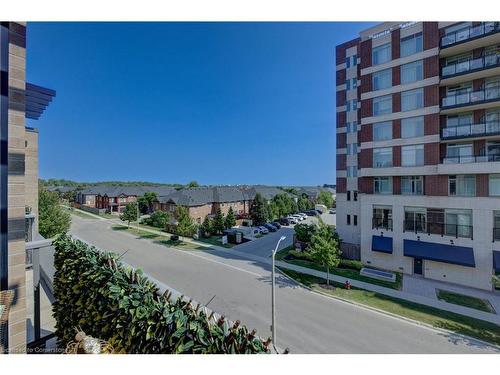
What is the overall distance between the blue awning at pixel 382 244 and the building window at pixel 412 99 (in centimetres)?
972

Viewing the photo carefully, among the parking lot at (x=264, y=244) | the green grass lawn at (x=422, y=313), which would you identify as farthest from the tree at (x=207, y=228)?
the green grass lawn at (x=422, y=313)

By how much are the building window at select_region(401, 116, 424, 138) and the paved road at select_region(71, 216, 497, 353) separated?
1273 centimetres

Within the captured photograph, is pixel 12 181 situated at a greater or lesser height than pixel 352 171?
lesser

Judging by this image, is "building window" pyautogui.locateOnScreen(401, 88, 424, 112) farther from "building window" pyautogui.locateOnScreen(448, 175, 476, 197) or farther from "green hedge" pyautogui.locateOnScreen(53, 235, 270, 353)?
"green hedge" pyautogui.locateOnScreen(53, 235, 270, 353)

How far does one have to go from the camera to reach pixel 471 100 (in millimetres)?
15266

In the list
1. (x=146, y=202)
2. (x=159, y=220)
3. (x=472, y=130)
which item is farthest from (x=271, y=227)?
(x=146, y=202)

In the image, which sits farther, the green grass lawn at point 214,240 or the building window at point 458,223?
the green grass lawn at point 214,240

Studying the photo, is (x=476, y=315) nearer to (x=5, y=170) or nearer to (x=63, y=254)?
(x=63, y=254)

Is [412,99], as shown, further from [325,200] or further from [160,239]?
[325,200]

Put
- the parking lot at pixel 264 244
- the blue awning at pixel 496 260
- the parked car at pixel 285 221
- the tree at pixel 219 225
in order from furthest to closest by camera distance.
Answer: the parked car at pixel 285 221
the tree at pixel 219 225
the parking lot at pixel 264 244
the blue awning at pixel 496 260

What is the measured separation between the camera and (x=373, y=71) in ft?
61.8

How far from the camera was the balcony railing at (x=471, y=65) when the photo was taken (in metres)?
14.6

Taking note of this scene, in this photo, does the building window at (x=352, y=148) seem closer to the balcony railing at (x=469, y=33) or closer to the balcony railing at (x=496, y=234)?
the balcony railing at (x=469, y=33)

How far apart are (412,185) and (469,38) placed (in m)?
9.92
